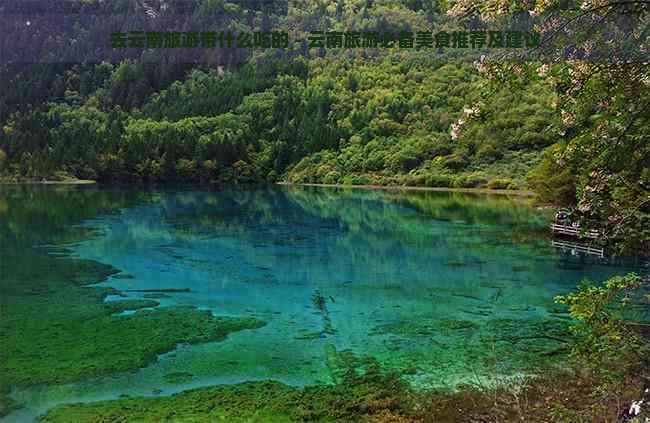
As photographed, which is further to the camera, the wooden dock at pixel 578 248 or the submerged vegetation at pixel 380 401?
the wooden dock at pixel 578 248

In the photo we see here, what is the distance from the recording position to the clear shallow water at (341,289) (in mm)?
13797

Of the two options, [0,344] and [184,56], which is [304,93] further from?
[0,344]

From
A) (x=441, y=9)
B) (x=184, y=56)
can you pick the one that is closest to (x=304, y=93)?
(x=184, y=56)

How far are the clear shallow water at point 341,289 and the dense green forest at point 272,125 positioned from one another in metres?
7.84

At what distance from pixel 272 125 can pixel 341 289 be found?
119229mm

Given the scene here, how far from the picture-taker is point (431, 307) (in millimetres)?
19875

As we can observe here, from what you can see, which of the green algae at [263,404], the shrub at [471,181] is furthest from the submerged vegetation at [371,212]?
the shrub at [471,181]

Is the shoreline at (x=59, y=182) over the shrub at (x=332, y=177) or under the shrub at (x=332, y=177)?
under

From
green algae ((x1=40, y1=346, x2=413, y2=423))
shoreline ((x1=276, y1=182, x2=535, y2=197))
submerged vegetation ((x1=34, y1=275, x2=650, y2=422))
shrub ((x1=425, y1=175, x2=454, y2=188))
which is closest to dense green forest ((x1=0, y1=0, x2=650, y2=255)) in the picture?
shrub ((x1=425, y1=175, x2=454, y2=188))

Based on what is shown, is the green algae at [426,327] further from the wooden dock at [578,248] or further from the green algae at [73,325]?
the wooden dock at [578,248]

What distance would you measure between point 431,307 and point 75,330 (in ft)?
35.9

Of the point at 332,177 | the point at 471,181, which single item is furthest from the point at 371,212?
the point at 332,177

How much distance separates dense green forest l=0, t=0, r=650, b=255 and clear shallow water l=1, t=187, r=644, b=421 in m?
7.84

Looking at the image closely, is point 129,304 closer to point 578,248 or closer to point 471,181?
point 578,248
